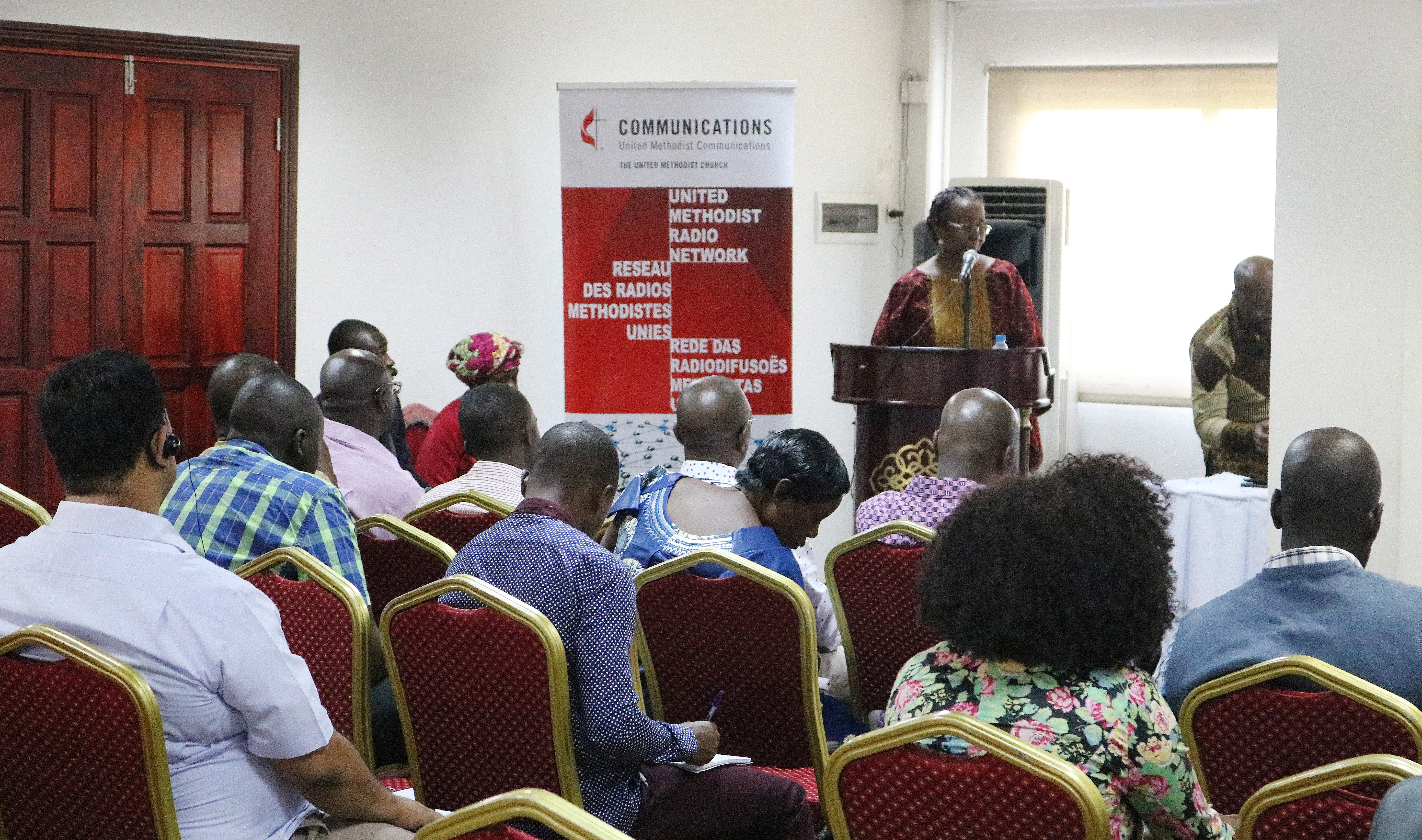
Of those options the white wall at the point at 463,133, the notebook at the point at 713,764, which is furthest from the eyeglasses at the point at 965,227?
the notebook at the point at 713,764

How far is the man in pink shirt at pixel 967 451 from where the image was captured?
3.27 metres

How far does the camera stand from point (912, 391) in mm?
4629

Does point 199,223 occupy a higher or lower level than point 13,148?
lower

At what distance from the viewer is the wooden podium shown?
4570 millimetres

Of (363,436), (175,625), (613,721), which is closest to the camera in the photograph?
(175,625)

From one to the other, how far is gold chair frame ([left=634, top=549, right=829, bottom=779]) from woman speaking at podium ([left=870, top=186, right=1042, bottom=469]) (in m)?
2.94

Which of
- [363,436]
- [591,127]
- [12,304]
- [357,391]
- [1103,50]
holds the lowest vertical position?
[363,436]

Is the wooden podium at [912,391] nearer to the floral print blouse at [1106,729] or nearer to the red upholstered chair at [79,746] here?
the floral print blouse at [1106,729]

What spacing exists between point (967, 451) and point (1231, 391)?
2.12m

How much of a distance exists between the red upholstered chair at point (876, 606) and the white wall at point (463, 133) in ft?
12.8

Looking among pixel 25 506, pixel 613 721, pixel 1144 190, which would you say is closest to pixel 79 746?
pixel 613 721

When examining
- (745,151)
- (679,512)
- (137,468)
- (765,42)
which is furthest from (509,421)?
(765,42)

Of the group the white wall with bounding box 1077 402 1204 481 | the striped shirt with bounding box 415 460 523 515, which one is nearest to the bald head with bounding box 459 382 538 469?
the striped shirt with bounding box 415 460 523 515

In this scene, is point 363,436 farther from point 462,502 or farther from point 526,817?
point 526,817
